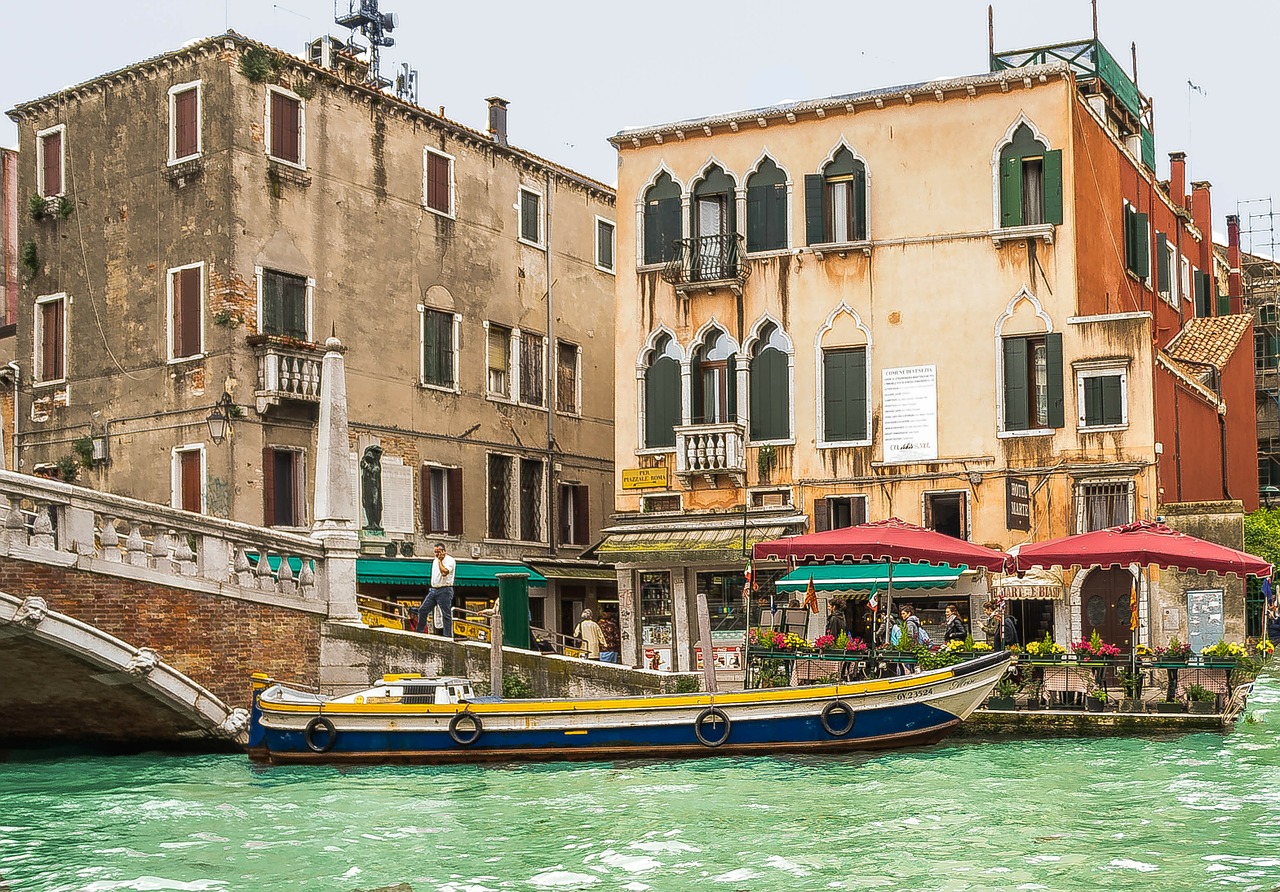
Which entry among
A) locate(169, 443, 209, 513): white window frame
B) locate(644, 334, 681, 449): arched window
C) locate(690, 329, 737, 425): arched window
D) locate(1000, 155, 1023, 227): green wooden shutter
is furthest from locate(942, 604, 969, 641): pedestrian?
locate(169, 443, 209, 513): white window frame

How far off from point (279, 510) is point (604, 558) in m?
4.95

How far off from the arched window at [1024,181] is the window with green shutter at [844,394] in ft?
9.60

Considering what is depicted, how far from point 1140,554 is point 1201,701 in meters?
1.72

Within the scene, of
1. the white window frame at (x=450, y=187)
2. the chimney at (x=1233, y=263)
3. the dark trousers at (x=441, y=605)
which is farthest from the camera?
the chimney at (x=1233, y=263)

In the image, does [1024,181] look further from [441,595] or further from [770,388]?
[441,595]

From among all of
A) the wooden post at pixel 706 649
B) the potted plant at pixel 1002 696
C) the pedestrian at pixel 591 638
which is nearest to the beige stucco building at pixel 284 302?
the pedestrian at pixel 591 638

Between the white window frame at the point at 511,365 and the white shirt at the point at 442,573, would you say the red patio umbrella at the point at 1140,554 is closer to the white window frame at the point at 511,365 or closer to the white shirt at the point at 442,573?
the white shirt at the point at 442,573

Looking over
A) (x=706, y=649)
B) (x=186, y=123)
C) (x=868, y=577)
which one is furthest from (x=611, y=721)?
(x=186, y=123)

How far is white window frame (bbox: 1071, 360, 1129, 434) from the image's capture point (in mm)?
22469

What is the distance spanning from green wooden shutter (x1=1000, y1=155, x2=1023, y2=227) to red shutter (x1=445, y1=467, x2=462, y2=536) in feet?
32.8

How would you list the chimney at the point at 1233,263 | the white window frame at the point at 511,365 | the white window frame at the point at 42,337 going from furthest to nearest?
1. the chimney at the point at 1233,263
2. the white window frame at the point at 511,365
3. the white window frame at the point at 42,337

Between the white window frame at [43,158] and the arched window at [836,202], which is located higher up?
the white window frame at [43,158]

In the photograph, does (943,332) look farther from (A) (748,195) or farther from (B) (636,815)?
(B) (636,815)

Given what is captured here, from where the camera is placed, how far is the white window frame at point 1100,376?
73.7 feet
